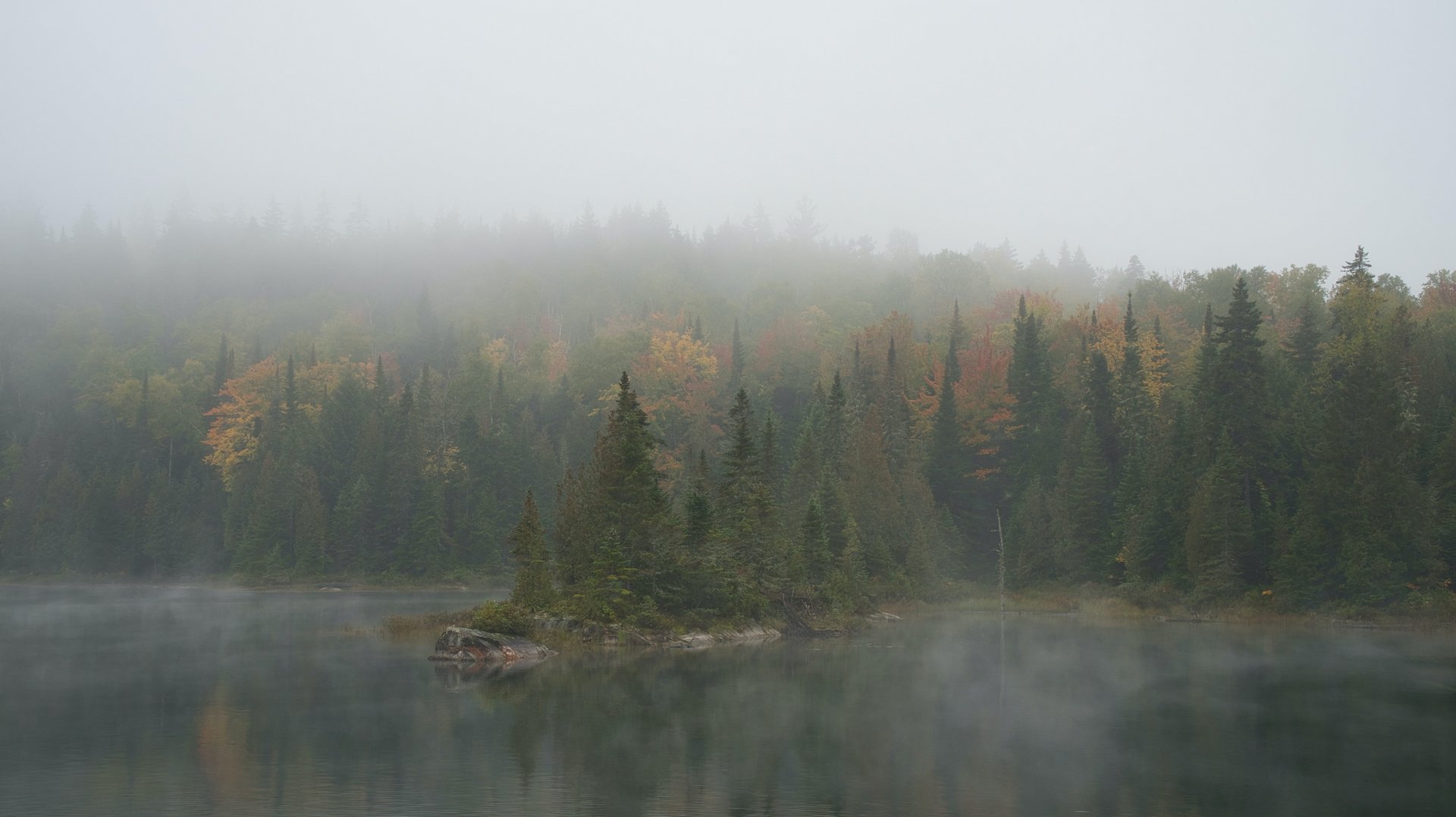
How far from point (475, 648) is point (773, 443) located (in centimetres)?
3693

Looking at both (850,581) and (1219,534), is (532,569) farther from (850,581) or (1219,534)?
(1219,534)

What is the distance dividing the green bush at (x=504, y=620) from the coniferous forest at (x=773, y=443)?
13.9 feet

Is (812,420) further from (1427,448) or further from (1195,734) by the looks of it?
(1195,734)

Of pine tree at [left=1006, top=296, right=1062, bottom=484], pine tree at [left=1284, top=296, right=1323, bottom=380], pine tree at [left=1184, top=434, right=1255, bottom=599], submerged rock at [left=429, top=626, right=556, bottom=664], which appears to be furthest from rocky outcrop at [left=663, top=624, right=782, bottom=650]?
pine tree at [left=1284, top=296, right=1323, bottom=380]

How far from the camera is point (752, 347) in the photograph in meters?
170

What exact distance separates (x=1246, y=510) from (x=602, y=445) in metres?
52.6

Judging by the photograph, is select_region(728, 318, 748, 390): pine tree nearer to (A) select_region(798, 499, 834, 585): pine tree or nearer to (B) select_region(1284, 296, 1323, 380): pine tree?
(B) select_region(1284, 296, 1323, 380): pine tree

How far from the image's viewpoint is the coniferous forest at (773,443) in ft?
249

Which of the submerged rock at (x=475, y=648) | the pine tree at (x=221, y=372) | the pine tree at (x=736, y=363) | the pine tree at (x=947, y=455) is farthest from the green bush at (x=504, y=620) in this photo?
the pine tree at (x=221, y=372)

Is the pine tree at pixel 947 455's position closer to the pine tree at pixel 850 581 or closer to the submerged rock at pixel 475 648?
the pine tree at pixel 850 581

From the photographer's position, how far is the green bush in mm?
53344

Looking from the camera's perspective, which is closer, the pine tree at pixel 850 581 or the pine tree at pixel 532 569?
the pine tree at pixel 532 569

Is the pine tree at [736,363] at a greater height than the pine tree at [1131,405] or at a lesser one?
greater

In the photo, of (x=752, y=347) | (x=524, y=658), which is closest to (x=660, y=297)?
(x=752, y=347)
